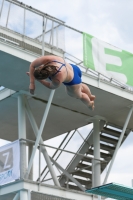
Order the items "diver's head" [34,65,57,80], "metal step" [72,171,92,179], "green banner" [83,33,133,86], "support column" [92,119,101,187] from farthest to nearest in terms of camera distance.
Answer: "metal step" [72,171,92,179]
"support column" [92,119,101,187]
"green banner" [83,33,133,86]
"diver's head" [34,65,57,80]

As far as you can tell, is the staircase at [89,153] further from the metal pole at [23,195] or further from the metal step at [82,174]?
the metal pole at [23,195]

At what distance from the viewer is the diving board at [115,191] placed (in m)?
14.6

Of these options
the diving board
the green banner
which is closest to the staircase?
the green banner

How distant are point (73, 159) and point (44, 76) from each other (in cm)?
1601

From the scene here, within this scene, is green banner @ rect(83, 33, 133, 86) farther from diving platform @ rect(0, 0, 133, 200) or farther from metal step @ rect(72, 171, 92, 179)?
metal step @ rect(72, 171, 92, 179)

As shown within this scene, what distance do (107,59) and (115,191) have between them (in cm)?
680

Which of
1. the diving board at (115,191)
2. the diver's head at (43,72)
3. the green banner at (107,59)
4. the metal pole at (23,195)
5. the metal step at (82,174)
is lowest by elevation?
the diving board at (115,191)

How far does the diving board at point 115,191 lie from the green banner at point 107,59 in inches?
224

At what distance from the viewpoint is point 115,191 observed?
49.6ft

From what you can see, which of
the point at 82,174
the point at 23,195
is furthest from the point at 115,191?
the point at 82,174

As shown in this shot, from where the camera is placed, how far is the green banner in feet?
64.8

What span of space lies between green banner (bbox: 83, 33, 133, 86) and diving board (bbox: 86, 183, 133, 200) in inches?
224

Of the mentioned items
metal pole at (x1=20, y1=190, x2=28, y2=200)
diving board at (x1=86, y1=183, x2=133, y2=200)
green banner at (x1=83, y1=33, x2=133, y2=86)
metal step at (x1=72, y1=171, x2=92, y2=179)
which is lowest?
diving board at (x1=86, y1=183, x2=133, y2=200)

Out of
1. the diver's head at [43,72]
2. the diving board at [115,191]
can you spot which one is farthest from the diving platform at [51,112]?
the diver's head at [43,72]
